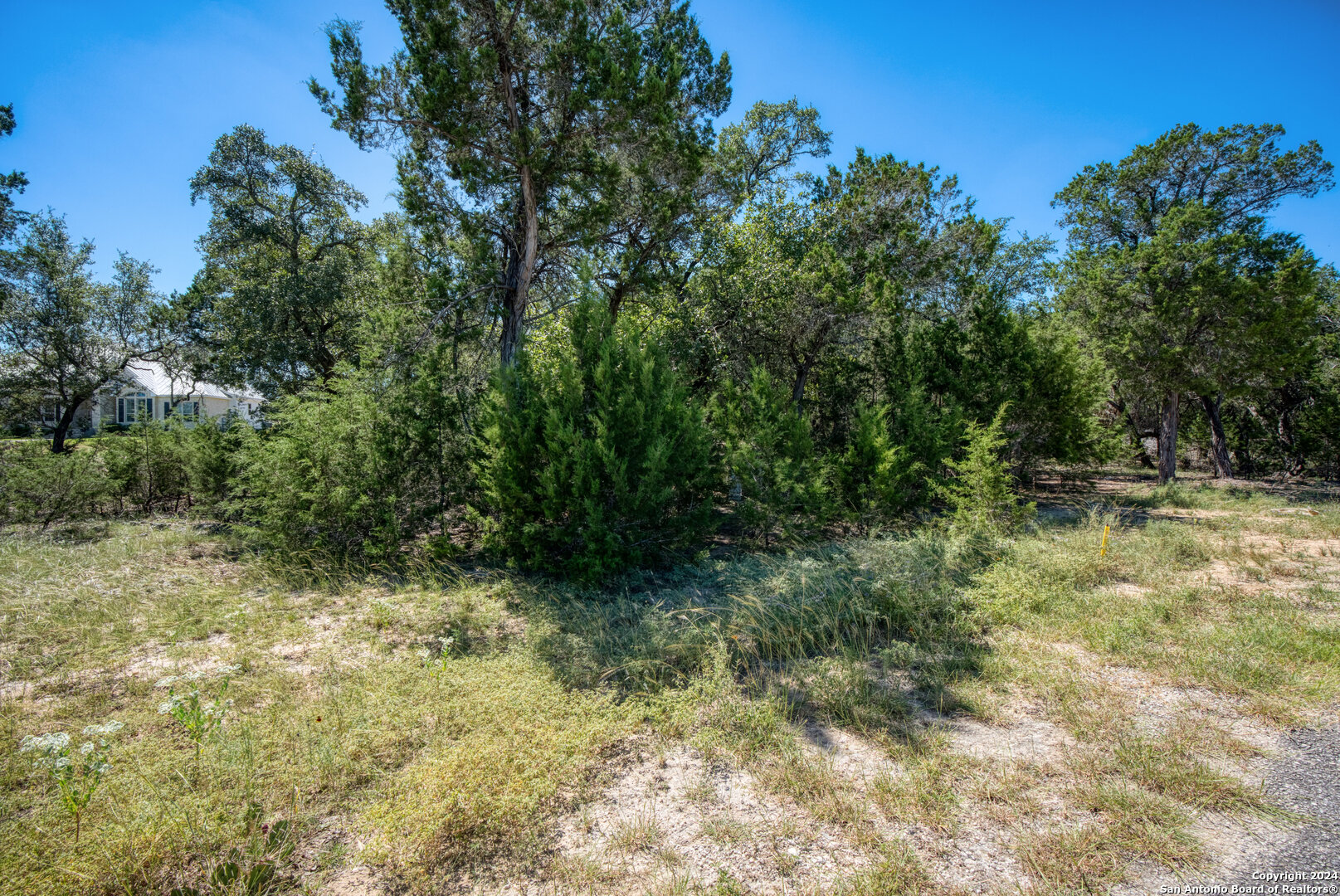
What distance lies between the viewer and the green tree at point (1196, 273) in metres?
12.3

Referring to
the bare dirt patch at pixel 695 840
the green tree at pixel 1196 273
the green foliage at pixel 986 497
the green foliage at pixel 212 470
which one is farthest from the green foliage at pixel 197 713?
the green tree at pixel 1196 273

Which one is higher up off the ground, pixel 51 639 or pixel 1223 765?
pixel 51 639

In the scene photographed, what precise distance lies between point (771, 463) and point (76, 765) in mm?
7502

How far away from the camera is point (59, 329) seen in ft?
53.1

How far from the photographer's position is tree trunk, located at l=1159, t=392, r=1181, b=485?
48.9 ft

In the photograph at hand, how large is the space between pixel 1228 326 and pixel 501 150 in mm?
15951

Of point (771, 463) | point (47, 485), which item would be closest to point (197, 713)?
point (771, 463)

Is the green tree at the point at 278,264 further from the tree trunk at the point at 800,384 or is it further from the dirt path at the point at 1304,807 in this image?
the dirt path at the point at 1304,807

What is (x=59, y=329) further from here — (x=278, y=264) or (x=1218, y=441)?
(x=1218, y=441)

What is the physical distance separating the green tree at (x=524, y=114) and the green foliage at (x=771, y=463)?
13.5 feet

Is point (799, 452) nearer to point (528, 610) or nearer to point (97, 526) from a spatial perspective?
point (528, 610)

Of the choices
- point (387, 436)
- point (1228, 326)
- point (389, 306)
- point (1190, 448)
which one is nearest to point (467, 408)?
point (387, 436)

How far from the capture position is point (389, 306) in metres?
9.28

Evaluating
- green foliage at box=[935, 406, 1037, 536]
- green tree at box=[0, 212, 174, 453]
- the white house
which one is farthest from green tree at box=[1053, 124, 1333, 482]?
the white house
